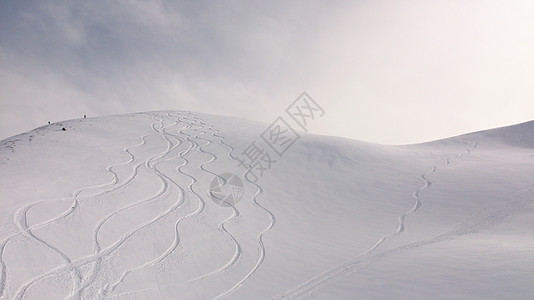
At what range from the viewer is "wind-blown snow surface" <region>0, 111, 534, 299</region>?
5.76 metres

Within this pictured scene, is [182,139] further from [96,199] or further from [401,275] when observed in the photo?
[401,275]

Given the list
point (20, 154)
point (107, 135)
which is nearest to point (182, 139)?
point (107, 135)

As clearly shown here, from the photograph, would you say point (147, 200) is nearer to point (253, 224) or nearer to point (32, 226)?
point (32, 226)

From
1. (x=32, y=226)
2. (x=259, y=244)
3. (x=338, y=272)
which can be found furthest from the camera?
(x=259, y=244)

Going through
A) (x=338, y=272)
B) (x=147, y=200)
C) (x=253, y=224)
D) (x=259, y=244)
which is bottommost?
(x=338, y=272)

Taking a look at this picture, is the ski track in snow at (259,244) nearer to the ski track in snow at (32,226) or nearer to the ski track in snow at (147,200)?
the ski track in snow at (147,200)

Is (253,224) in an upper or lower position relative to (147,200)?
lower

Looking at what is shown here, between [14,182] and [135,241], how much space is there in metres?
3.90

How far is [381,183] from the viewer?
1223cm

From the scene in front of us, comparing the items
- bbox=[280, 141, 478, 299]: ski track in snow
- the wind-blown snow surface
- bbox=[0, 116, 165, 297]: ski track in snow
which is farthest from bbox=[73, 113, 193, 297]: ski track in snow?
bbox=[280, 141, 478, 299]: ski track in snow

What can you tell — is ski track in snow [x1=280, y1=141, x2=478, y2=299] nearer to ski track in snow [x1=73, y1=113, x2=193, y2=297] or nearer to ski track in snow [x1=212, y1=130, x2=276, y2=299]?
ski track in snow [x1=212, y1=130, x2=276, y2=299]

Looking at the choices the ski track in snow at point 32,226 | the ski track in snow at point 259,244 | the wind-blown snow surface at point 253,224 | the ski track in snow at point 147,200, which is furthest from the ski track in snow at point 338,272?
the ski track in snow at point 32,226

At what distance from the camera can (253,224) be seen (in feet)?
29.5

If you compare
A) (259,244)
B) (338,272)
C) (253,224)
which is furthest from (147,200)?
(338,272)
